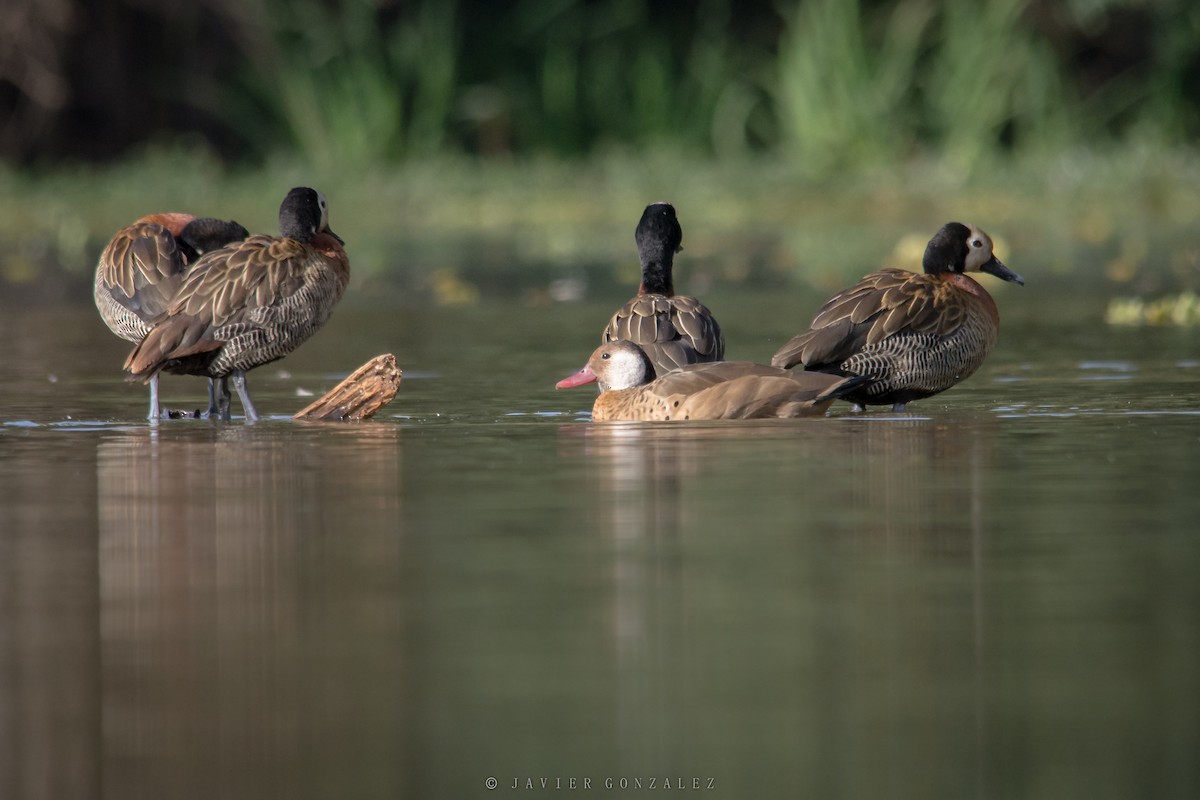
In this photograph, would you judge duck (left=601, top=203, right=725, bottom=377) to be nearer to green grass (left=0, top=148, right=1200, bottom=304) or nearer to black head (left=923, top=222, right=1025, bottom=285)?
black head (left=923, top=222, right=1025, bottom=285)

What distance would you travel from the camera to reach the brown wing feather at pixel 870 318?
11492 millimetres

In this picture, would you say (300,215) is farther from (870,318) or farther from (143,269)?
(870,318)

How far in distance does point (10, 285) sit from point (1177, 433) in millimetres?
13229

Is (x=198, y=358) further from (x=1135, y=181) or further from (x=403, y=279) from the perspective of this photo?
(x=1135, y=181)

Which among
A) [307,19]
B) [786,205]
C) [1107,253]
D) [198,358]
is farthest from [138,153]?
[198,358]

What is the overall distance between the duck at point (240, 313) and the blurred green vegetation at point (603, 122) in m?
11.0

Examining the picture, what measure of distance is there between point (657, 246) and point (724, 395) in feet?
7.53

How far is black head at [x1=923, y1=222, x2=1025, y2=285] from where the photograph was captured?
41.4ft

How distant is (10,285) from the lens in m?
21.0

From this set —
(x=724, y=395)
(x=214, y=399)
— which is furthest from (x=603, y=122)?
(x=724, y=395)

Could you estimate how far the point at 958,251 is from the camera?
12.7 metres

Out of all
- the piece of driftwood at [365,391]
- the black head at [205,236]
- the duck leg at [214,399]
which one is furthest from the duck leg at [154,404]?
the black head at [205,236]

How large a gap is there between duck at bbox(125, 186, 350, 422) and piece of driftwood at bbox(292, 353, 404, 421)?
0.40 m

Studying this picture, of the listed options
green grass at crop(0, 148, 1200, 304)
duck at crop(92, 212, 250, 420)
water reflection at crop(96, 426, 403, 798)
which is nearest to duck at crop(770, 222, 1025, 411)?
water reflection at crop(96, 426, 403, 798)
